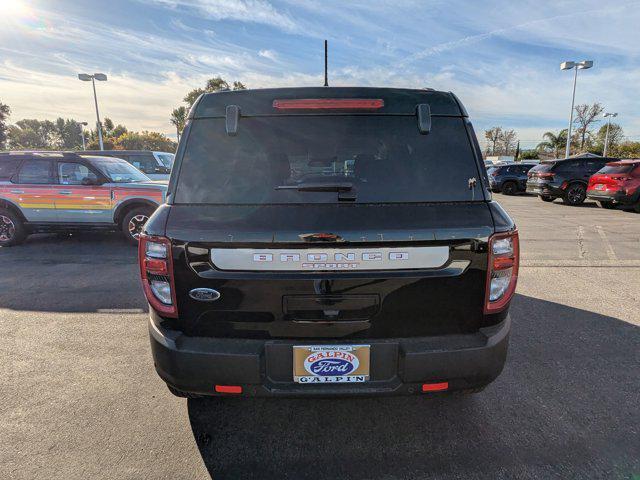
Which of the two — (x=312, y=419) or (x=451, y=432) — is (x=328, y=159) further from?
(x=451, y=432)

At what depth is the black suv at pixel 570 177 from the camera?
14500 millimetres

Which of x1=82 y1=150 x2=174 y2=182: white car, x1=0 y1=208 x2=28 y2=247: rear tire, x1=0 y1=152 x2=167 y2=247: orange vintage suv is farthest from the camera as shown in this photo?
x1=82 y1=150 x2=174 y2=182: white car

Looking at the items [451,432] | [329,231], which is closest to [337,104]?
[329,231]

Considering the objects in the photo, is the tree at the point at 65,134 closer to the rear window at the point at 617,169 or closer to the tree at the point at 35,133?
the tree at the point at 35,133

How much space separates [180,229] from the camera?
1.87 meters

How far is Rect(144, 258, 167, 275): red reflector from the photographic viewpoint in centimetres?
191

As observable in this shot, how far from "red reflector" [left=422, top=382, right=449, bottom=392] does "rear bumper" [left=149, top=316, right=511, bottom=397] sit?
26 mm

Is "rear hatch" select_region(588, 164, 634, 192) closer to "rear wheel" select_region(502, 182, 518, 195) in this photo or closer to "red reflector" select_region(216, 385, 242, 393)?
"rear wheel" select_region(502, 182, 518, 195)

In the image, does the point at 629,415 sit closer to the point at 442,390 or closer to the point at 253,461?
the point at 442,390

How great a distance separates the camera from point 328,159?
7.12ft

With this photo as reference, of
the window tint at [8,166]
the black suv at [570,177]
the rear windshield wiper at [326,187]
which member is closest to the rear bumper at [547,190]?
the black suv at [570,177]

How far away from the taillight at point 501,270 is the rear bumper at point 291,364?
18 cm

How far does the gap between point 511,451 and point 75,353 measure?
3.49m

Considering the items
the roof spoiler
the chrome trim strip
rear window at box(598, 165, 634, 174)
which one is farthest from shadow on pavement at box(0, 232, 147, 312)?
rear window at box(598, 165, 634, 174)
